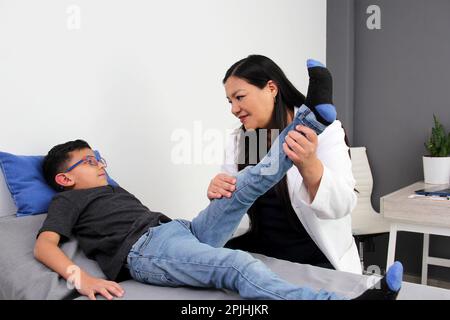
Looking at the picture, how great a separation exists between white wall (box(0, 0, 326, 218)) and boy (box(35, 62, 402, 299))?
0.59 ft

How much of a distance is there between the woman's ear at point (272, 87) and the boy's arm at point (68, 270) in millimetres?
820

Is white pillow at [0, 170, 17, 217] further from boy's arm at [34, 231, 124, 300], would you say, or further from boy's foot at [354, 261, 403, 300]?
boy's foot at [354, 261, 403, 300]

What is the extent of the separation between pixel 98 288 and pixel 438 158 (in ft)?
7.19

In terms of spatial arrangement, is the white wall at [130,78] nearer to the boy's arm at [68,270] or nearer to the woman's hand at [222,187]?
the boy's arm at [68,270]

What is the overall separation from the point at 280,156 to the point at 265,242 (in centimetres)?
53

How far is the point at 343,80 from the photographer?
305cm

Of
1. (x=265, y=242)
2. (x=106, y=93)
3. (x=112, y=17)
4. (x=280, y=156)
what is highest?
(x=112, y=17)

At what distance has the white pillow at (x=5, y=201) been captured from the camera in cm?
135

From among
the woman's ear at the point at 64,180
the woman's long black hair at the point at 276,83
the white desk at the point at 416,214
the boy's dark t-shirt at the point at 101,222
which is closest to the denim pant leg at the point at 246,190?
the boy's dark t-shirt at the point at 101,222
